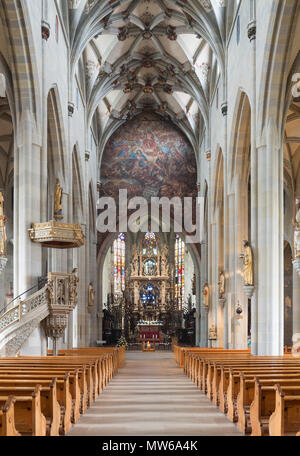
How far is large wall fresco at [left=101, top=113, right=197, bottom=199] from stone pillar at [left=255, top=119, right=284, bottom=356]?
1906 centimetres

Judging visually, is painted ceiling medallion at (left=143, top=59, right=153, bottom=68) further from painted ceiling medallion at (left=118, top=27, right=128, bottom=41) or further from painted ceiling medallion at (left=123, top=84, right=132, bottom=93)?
painted ceiling medallion at (left=118, top=27, right=128, bottom=41)

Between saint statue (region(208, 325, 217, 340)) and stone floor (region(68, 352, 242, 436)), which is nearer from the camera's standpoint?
stone floor (region(68, 352, 242, 436))

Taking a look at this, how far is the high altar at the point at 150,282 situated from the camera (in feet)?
132

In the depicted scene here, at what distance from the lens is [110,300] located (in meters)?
39.1

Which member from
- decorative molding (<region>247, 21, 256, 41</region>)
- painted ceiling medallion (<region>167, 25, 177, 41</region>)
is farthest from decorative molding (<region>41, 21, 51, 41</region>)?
painted ceiling medallion (<region>167, 25, 177, 41</region>)

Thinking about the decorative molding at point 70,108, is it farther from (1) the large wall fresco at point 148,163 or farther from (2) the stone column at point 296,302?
(1) the large wall fresco at point 148,163

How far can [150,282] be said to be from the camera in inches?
1634

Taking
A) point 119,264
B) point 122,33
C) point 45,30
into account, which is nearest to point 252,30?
point 45,30

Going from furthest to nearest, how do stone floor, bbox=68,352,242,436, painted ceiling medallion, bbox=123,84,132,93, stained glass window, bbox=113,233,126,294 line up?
stained glass window, bbox=113,233,126,294 < painted ceiling medallion, bbox=123,84,132,93 < stone floor, bbox=68,352,242,436

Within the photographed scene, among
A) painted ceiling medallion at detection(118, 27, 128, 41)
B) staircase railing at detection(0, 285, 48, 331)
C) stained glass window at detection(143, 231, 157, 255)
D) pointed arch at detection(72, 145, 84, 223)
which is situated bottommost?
staircase railing at detection(0, 285, 48, 331)

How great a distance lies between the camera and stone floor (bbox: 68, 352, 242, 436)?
709 centimetres

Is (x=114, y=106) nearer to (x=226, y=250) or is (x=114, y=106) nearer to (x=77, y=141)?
(x=77, y=141)

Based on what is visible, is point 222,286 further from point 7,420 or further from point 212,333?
point 7,420

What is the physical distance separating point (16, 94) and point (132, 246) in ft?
92.2
